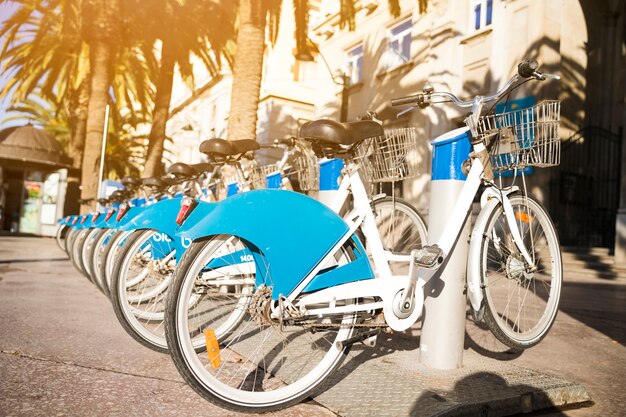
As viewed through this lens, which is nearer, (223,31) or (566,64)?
(566,64)

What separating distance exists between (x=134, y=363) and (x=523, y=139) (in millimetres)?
2588

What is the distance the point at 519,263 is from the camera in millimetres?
3121

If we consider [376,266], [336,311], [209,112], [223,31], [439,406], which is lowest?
[439,406]

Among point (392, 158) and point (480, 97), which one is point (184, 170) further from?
point (480, 97)

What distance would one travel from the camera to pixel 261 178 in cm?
474

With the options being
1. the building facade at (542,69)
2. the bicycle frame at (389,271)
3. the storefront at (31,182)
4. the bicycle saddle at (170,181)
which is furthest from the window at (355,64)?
the bicycle frame at (389,271)

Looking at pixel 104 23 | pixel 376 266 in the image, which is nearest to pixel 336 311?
pixel 376 266

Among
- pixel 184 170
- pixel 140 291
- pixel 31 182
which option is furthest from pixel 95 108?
pixel 140 291

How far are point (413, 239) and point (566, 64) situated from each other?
36.7ft

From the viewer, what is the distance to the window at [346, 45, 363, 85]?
63.9 ft

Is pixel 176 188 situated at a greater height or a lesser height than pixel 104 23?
lesser

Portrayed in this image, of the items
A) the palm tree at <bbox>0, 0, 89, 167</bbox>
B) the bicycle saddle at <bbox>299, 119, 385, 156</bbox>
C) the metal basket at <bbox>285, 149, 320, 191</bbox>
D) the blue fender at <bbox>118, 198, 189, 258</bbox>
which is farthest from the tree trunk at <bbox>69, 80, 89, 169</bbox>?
the bicycle saddle at <bbox>299, 119, 385, 156</bbox>

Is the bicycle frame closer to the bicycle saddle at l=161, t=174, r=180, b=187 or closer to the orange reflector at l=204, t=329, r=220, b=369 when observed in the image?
the orange reflector at l=204, t=329, r=220, b=369

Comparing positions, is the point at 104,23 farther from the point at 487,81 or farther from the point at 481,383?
the point at 481,383
